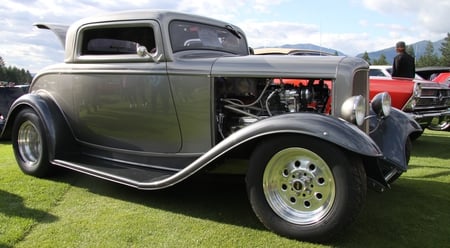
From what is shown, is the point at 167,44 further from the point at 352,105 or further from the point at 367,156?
the point at 367,156

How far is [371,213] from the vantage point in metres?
3.70

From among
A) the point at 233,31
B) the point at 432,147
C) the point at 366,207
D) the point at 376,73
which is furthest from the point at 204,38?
the point at 376,73

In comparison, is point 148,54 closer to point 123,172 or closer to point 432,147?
point 123,172

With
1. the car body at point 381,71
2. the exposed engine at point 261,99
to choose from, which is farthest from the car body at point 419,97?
the exposed engine at point 261,99

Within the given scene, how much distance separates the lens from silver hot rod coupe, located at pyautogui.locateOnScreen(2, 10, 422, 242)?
307 centimetres

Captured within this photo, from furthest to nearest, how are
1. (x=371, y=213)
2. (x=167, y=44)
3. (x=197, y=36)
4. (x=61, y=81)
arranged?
1. (x=61, y=81)
2. (x=197, y=36)
3. (x=167, y=44)
4. (x=371, y=213)

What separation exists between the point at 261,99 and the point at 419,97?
4643 millimetres

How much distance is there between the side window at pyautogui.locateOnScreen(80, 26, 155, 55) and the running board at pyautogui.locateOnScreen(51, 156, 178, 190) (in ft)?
4.07

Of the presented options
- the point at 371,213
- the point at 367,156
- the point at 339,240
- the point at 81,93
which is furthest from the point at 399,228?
the point at 81,93

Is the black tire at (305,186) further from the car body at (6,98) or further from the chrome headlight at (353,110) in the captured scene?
the car body at (6,98)

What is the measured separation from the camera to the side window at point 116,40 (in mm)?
4246

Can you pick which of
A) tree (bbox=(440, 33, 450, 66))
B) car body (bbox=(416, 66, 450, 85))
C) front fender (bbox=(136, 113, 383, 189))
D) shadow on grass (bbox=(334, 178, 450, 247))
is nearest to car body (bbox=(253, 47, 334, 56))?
car body (bbox=(416, 66, 450, 85))

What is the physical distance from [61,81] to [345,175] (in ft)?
11.4

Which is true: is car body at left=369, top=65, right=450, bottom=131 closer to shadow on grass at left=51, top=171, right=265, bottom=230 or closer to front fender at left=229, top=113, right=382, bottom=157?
shadow on grass at left=51, top=171, right=265, bottom=230
